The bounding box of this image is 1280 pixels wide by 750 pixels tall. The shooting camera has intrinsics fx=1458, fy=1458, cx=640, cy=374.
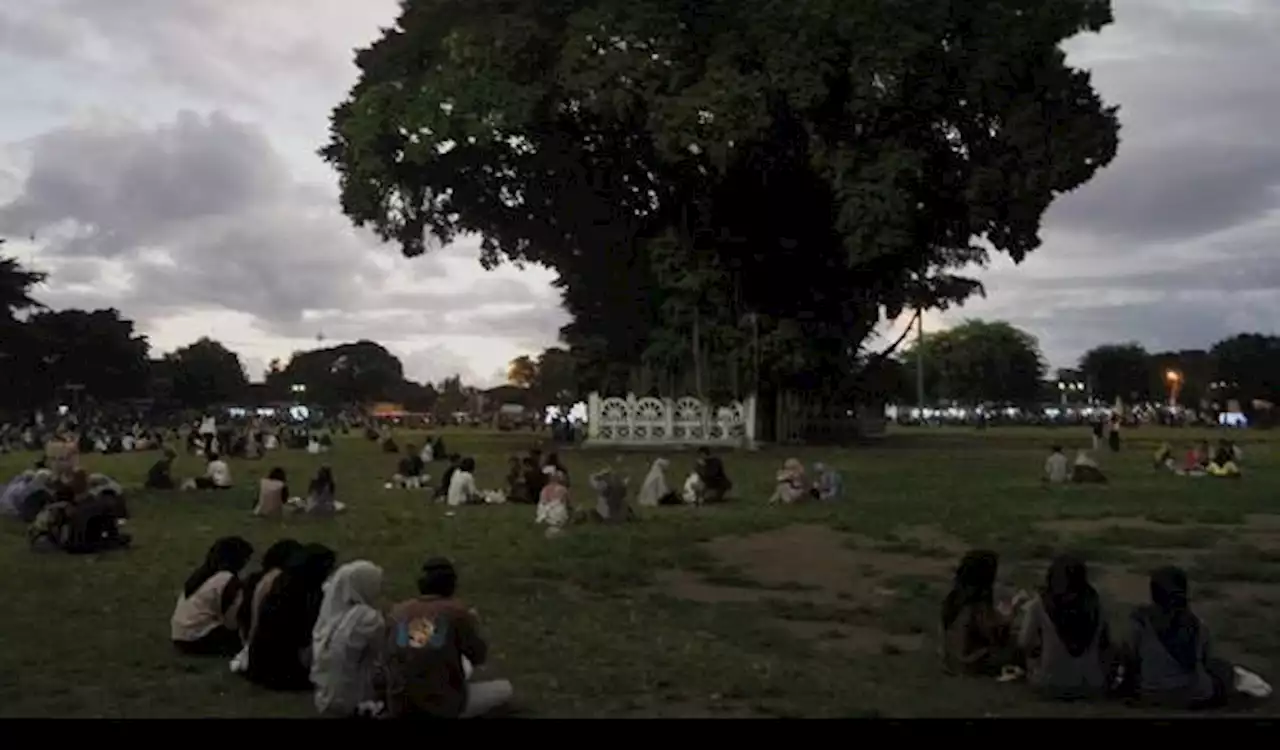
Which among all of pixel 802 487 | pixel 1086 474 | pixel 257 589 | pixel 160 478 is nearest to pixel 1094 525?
pixel 802 487

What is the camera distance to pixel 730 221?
2998 centimetres

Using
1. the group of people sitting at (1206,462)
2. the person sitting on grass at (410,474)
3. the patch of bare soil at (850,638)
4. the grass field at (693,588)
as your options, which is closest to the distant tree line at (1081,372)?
the group of people sitting at (1206,462)

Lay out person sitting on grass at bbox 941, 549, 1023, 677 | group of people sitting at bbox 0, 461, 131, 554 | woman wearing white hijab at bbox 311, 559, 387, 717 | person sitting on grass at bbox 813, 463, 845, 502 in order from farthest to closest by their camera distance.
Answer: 1. person sitting on grass at bbox 813, 463, 845, 502
2. group of people sitting at bbox 0, 461, 131, 554
3. person sitting on grass at bbox 941, 549, 1023, 677
4. woman wearing white hijab at bbox 311, 559, 387, 717

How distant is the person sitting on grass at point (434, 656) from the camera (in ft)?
19.2

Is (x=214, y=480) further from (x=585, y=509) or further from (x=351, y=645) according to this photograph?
(x=351, y=645)

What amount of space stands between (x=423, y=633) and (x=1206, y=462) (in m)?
18.5

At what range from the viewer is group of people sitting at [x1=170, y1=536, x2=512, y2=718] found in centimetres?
588

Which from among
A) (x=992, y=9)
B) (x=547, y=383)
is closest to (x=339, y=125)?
(x=547, y=383)

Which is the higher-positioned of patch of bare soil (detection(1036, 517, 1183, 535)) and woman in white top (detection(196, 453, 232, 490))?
woman in white top (detection(196, 453, 232, 490))

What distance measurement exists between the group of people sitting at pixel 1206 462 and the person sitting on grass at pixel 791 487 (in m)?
7.63

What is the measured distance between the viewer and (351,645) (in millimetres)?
6129

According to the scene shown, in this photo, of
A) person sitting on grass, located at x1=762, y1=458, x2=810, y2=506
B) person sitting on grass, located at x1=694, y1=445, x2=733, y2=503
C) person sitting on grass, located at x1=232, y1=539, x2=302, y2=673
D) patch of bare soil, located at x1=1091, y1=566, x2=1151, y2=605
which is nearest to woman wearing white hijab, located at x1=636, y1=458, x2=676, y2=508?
person sitting on grass, located at x1=694, y1=445, x2=733, y2=503

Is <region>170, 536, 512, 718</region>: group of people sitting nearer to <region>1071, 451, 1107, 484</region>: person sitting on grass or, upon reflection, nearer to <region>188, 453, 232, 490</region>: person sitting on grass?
<region>188, 453, 232, 490</region>: person sitting on grass

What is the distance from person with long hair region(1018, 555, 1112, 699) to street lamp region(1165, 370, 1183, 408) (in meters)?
30.8
